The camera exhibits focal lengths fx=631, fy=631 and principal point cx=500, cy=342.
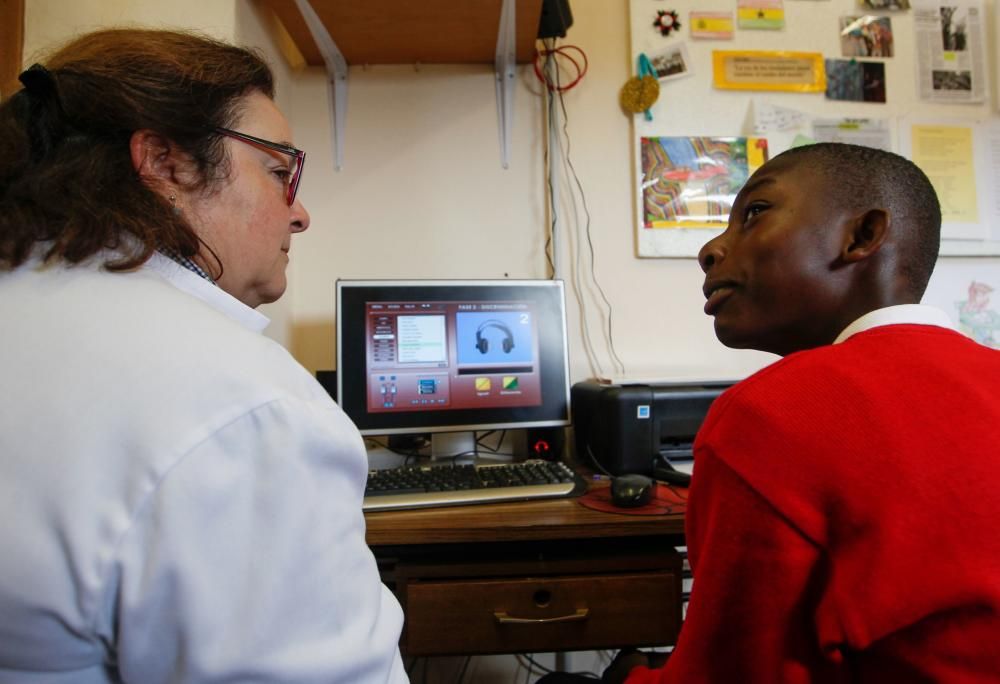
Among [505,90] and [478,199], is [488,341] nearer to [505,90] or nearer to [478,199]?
[478,199]

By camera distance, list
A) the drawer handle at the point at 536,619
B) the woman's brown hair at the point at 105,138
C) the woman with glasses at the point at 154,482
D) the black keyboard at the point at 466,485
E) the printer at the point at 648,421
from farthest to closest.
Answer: the printer at the point at 648,421 < the black keyboard at the point at 466,485 < the drawer handle at the point at 536,619 < the woman's brown hair at the point at 105,138 < the woman with glasses at the point at 154,482

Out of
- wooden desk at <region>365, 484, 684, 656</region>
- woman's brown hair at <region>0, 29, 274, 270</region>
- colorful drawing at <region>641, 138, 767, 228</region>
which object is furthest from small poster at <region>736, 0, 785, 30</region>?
woman's brown hair at <region>0, 29, 274, 270</region>

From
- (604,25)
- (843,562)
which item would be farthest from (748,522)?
(604,25)

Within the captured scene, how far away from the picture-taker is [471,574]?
40.8 inches

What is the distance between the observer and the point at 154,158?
63 centimetres

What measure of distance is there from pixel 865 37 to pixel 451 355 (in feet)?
4.89

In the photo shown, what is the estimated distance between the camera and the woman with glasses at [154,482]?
0.39 m

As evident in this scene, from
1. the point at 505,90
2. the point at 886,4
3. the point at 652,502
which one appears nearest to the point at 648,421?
the point at 652,502

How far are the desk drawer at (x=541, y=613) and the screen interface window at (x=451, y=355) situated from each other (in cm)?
53

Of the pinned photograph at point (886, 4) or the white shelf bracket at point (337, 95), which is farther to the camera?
the pinned photograph at point (886, 4)

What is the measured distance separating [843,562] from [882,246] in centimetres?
41

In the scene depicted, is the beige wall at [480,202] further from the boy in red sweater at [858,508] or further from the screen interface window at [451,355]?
the boy in red sweater at [858,508]

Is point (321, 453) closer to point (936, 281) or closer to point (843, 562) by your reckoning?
point (843, 562)

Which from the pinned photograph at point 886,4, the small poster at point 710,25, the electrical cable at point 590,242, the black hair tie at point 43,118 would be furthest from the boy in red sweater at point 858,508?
the pinned photograph at point 886,4
